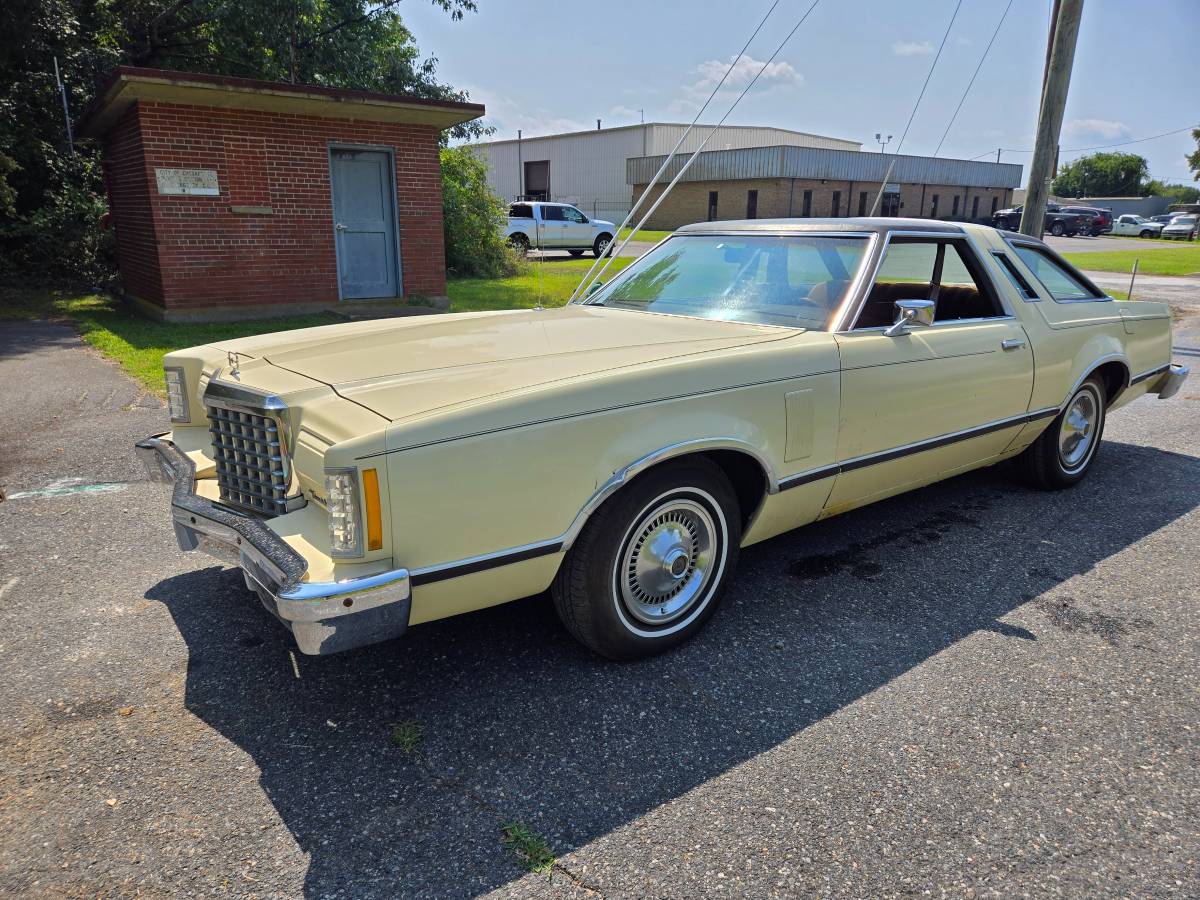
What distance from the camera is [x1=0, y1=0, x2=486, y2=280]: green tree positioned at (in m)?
14.2

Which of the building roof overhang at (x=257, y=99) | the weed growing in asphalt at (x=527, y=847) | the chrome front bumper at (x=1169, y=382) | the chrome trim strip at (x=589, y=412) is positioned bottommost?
the weed growing in asphalt at (x=527, y=847)

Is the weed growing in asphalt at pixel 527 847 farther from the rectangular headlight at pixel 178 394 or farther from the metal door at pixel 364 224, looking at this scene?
the metal door at pixel 364 224

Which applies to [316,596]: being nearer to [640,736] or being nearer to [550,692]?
[550,692]

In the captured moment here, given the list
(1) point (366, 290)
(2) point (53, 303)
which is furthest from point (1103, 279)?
(2) point (53, 303)

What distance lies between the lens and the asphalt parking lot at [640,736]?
2137mm

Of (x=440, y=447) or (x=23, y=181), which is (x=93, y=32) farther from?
(x=440, y=447)

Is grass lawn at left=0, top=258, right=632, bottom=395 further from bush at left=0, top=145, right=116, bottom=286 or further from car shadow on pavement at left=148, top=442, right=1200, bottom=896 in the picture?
car shadow on pavement at left=148, top=442, right=1200, bottom=896

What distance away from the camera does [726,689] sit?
291 cm

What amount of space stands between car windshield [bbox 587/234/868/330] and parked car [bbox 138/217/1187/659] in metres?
0.01

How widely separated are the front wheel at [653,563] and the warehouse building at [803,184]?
127 feet

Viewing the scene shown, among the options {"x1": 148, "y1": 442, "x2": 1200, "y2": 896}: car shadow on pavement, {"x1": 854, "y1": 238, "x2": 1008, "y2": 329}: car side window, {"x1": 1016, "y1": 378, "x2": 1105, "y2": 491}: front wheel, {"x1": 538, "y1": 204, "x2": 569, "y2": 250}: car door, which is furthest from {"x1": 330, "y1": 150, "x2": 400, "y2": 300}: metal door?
{"x1": 538, "y1": 204, "x2": 569, "y2": 250}: car door

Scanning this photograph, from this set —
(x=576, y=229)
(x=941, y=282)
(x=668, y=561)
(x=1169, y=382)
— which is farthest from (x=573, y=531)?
(x=576, y=229)

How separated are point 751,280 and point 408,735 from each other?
2578 millimetres

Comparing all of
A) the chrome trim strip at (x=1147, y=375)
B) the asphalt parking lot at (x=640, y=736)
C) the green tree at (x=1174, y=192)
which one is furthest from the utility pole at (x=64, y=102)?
the green tree at (x=1174, y=192)
